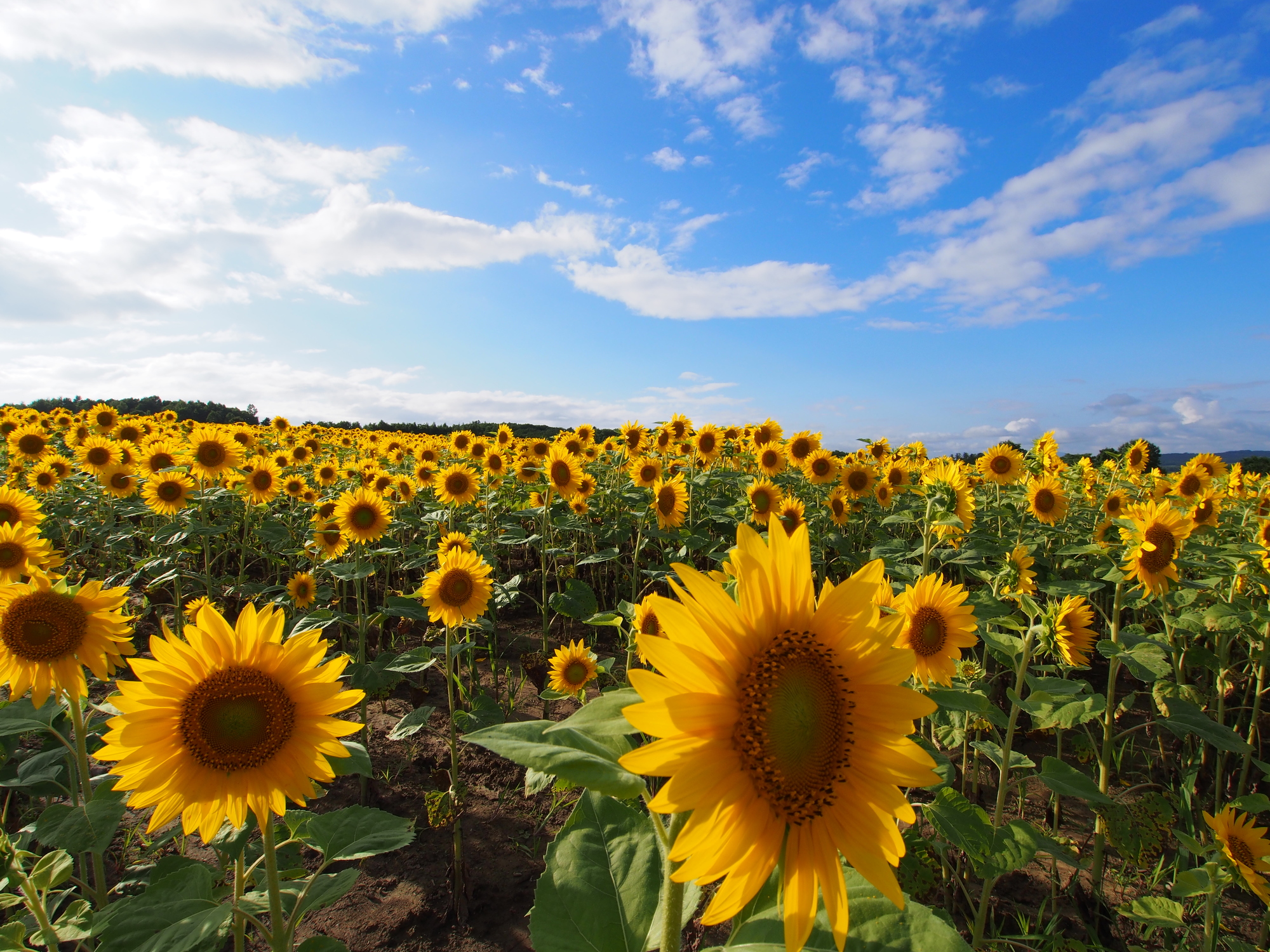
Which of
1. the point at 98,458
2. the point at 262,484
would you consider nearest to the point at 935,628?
the point at 262,484

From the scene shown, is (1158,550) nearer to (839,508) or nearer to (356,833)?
(839,508)

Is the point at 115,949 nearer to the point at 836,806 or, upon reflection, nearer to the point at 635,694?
the point at 635,694

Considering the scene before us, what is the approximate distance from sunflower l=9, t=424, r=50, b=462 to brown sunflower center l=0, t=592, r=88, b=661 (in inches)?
361

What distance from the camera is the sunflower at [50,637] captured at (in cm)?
235

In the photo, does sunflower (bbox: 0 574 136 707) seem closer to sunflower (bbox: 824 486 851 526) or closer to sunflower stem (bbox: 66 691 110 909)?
sunflower stem (bbox: 66 691 110 909)

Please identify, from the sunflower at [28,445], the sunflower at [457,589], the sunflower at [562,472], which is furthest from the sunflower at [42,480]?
the sunflower at [457,589]

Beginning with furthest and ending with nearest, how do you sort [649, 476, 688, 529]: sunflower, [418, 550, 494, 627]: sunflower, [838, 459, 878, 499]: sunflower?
[838, 459, 878, 499]: sunflower, [649, 476, 688, 529]: sunflower, [418, 550, 494, 627]: sunflower

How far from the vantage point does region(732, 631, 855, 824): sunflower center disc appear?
3.33 ft

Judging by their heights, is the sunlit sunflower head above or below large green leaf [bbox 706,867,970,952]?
above

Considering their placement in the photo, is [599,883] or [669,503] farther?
[669,503]

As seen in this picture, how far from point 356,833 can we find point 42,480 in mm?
9455

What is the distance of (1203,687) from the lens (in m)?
4.91

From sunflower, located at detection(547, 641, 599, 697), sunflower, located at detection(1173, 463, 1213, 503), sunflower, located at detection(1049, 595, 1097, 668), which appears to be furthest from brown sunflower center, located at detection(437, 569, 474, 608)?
sunflower, located at detection(1173, 463, 1213, 503)

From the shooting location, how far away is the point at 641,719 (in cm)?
92
